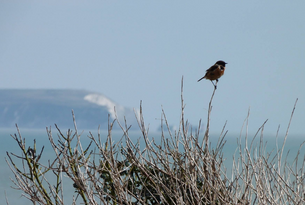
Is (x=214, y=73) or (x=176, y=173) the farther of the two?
(x=214, y=73)

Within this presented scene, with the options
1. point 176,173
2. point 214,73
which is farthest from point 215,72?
point 176,173

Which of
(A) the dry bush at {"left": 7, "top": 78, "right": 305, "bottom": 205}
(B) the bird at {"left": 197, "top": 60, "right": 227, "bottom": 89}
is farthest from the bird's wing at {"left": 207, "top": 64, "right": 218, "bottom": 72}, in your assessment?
(A) the dry bush at {"left": 7, "top": 78, "right": 305, "bottom": 205}

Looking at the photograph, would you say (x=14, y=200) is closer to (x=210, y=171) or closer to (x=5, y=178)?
(x=5, y=178)

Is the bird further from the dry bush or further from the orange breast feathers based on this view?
the dry bush

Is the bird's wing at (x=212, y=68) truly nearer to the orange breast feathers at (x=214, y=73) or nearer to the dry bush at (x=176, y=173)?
the orange breast feathers at (x=214, y=73)

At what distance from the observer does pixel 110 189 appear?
336cm

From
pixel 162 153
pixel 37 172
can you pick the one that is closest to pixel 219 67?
pixel 162 153

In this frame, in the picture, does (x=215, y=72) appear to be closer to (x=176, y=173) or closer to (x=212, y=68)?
(x=212, y=68)

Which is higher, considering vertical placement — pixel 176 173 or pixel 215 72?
pixel 215 72

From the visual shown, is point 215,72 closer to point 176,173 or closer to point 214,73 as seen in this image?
point 214,73

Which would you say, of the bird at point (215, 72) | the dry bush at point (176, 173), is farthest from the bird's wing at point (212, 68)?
the dry bush at point (176, 173)

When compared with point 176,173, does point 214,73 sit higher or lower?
higher

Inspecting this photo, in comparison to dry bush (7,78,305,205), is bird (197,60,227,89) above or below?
above

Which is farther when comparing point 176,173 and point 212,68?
point 212,68
